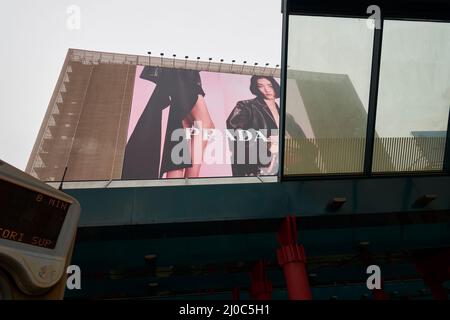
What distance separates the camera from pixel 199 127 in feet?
234

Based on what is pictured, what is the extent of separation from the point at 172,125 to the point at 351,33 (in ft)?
202

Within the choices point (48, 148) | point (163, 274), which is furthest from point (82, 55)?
point (163, 274)

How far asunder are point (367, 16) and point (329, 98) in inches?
90.1

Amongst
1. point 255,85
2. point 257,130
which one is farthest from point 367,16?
point 255,85

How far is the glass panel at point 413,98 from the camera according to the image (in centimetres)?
921

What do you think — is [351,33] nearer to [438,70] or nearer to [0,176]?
[438,70]

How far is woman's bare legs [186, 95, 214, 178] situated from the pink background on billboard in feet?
3.12

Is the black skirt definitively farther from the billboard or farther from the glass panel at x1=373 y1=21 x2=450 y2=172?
the glass panel at x1=373 y1=21 x2=450 y2=172

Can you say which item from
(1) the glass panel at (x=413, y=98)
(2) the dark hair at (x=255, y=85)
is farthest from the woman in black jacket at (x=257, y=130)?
(1) the glass panel at (x=413, y=98)

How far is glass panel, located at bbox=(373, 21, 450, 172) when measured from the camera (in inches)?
363

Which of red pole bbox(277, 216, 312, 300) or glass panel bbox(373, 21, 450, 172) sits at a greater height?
glass panel bbox(373, 21, 450, 172)

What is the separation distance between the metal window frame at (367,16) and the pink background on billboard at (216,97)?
5662 cm

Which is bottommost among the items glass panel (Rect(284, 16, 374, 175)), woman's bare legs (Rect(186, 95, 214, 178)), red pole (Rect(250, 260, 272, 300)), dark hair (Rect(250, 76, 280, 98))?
red pole (Rect(250, 260, 272, 300))

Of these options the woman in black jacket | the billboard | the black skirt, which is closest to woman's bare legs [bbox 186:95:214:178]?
the billboard
